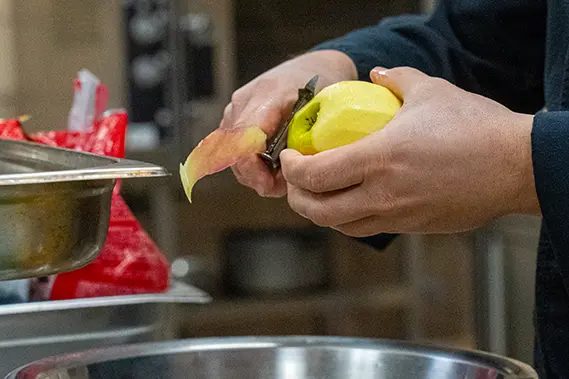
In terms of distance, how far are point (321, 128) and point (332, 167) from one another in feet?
0.13

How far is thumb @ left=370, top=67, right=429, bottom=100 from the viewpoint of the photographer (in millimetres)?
565

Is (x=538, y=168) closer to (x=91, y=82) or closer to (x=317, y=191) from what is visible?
(x=317, y=191)

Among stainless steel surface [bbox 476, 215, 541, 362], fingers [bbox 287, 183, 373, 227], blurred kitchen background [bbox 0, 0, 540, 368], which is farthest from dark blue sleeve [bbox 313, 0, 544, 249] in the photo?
blurred kitchen background [bbox 0, 0, 540, 368]

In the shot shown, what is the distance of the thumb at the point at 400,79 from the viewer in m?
0.56

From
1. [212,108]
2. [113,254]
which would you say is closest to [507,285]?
[212,108]

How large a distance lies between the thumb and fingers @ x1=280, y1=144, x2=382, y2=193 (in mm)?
58

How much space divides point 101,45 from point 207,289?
1.84ft

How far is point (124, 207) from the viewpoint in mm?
804

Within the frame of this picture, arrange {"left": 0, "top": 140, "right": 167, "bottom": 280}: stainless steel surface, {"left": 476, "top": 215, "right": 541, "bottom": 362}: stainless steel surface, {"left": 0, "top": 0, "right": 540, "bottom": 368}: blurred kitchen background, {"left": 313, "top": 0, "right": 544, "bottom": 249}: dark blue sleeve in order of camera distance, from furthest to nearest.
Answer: {"left": 0, "top": 0, "right": 540, "bottom": 368}: blurred kitchen background < {"left": 476, "top": 215, "right": 541, "bottom": 362}: stainless steel surface < {"left": 313, "top": 0, "right": 544, "bottom": 249}: dark blue sleeve < {"left": 0, "top": 140, "right": 167, "bottom": 280}: stainless steel surface

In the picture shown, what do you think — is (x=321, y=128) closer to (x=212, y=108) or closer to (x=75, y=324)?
(x=75, y=324)

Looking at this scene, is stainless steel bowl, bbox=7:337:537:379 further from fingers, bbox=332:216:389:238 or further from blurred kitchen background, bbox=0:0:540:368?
blurred kitchen background, bbox=0:0:540:368

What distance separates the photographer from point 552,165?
0.54 metres

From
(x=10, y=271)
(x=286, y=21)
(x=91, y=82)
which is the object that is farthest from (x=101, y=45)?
(x=10, y=271)

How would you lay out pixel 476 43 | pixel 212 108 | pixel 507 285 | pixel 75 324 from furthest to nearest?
pixel 212 108 → pixel 507 285 → pixel 476 43 → pixel 75 324
